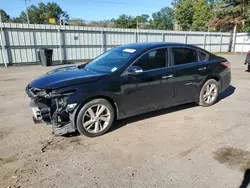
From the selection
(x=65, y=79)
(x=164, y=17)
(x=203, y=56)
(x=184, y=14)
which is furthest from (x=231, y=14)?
(x=164, y=17)

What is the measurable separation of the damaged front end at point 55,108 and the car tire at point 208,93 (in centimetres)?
323

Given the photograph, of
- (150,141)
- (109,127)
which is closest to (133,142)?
(150,141)

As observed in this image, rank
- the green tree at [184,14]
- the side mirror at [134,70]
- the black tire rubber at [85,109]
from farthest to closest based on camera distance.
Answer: the green tree at [184,14] → the side mirror at [134,70] → the black tire rubber at [85,109]

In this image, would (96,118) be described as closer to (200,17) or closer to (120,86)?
(120,86)

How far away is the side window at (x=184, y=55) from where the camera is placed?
4426 mm

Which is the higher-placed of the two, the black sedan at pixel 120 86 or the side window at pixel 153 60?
the side window at pixel 153 60

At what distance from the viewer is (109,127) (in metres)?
3.78

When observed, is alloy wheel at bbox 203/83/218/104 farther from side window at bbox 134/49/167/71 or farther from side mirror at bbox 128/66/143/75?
side mirror at bbox 128/66/143/75

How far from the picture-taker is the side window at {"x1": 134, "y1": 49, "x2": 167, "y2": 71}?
397cm

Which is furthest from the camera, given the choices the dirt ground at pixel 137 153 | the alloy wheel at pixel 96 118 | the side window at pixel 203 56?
the side window at pixel 203 56

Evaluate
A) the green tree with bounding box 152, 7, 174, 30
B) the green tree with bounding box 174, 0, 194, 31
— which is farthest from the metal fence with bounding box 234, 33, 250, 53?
the green tree with bounding box 152, 7, 174, 30

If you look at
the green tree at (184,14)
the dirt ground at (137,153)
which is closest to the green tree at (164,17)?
the green tree at (184,14)

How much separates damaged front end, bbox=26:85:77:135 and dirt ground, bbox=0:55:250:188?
27cm

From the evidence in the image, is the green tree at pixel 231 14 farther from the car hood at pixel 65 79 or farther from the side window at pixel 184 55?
the car hood at pixel 65 79
